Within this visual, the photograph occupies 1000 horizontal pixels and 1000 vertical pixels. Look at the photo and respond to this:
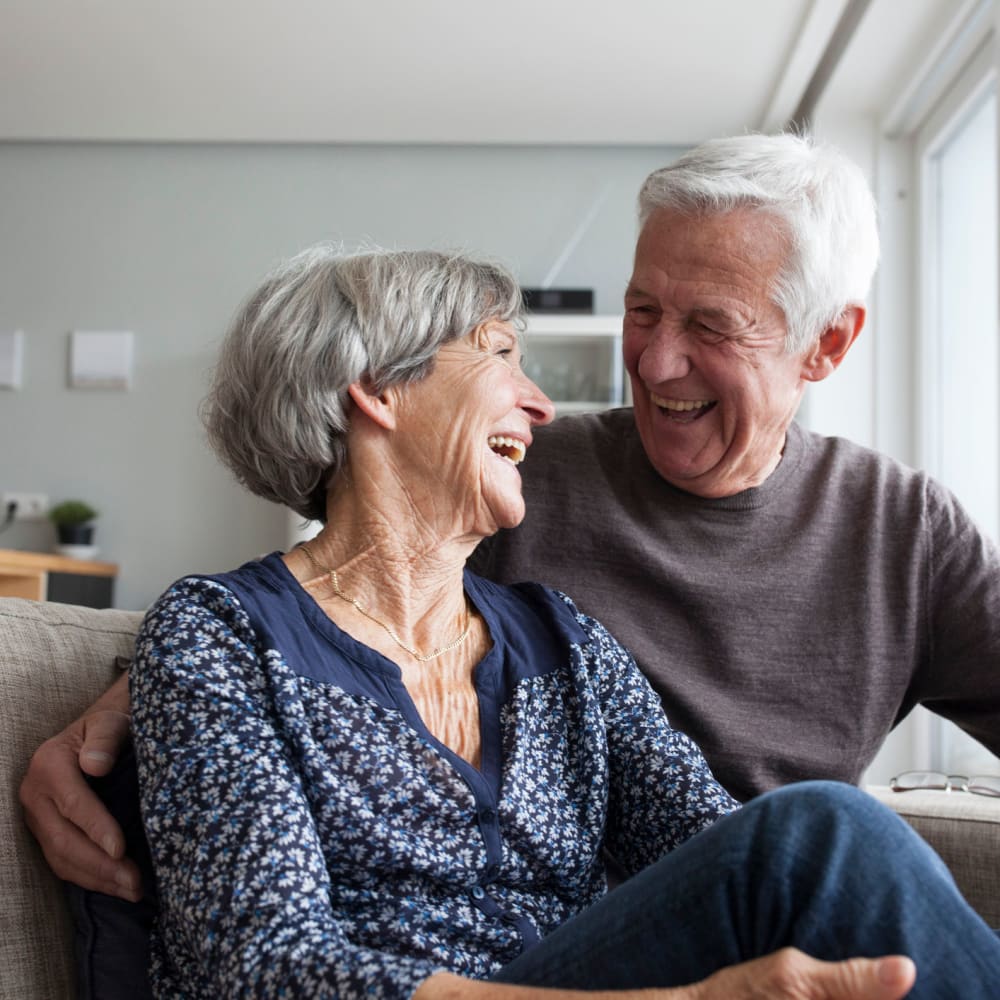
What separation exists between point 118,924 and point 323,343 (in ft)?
2.15

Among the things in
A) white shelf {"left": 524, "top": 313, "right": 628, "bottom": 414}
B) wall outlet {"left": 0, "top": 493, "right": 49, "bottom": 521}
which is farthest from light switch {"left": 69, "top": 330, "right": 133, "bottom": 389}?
white shelf {"left": 524, "top": 313, "right": 628, "bottom": 414}

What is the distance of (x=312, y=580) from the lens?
1.39 meters

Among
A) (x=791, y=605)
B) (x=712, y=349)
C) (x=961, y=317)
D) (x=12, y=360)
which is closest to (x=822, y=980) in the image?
(x=791, y=605)

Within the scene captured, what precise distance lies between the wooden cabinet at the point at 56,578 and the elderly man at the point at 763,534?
281 cm

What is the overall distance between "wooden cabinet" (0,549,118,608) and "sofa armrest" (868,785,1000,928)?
3.06m

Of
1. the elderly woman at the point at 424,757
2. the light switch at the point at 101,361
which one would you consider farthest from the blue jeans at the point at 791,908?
the light switch at the point at 101,361

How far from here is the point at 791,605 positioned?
1758mm

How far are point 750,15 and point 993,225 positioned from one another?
102 centimetres

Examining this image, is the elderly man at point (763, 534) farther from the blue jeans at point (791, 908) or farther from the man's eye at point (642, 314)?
the blue jeans at point (791, 908)

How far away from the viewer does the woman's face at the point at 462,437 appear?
1.44 m

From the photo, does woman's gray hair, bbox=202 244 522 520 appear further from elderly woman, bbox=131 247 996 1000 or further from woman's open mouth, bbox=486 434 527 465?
woman's open mouth, bbox=486 434 527 465

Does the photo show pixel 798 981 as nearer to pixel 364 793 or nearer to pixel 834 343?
pixel 364 793

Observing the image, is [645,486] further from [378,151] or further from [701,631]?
Result: [378,151]

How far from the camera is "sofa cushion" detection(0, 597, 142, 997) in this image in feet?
4.05
